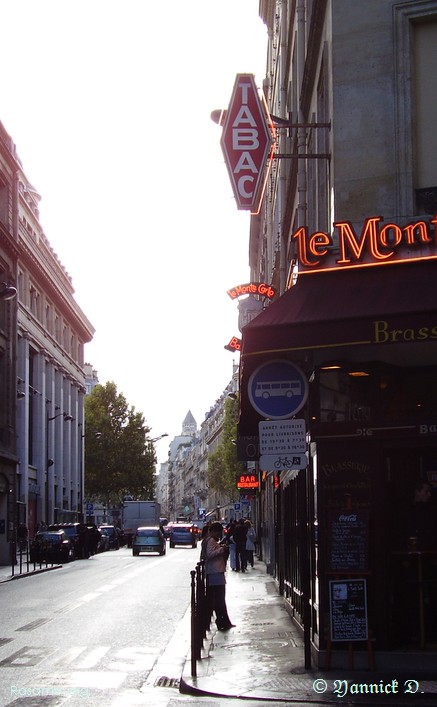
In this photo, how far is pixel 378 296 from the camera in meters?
12.2

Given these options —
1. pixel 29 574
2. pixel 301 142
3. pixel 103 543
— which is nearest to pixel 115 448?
pixel 103 543

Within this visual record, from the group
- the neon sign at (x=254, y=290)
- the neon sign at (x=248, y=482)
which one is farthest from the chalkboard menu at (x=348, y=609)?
the neon sign at (x=248, y=482)

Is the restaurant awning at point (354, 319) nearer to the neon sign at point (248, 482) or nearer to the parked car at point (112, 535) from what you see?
the neon sign at point (248, 482)

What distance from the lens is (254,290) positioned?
33562mm

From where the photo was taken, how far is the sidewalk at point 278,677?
10656 millimetres

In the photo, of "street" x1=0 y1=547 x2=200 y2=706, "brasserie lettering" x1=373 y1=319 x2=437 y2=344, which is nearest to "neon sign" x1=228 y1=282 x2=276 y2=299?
→ "street" x1=0 y1=547 x2=200 y2=706

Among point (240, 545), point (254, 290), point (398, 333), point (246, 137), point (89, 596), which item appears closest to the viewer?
point (398, 333)

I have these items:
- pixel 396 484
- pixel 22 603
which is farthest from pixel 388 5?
pixel 22 603

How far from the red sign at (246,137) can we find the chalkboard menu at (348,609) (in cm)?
760

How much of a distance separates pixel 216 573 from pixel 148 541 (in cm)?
3867

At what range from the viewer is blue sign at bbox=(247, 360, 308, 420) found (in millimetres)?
12578

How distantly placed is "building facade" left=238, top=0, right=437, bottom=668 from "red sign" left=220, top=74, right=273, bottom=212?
10.4ft

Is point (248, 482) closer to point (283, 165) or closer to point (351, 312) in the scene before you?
point (283, 165)

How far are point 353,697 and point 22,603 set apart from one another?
1473cm
